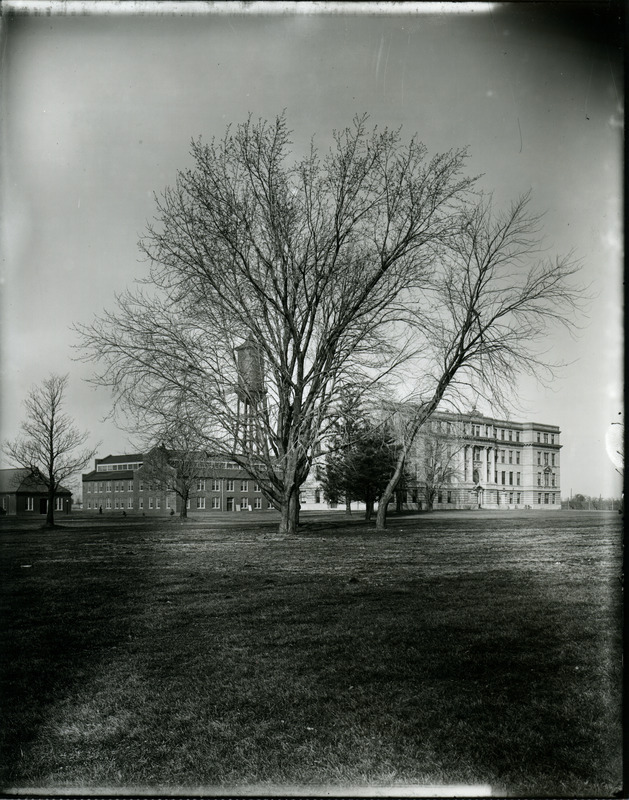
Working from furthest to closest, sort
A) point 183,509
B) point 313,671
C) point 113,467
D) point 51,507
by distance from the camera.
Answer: point 183,509 → point 113,467 → point 51,507 → point 313,671

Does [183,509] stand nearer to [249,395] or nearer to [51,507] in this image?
[249,395]

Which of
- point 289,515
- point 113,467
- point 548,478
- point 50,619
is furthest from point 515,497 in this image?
point 50,619

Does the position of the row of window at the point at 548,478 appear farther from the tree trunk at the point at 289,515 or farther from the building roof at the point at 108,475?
the building roof at the point at 108,475

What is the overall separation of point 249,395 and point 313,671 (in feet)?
19.9

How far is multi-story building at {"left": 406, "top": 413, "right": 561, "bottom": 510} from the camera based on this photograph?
21.4ft

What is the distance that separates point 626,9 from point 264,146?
4.16 m

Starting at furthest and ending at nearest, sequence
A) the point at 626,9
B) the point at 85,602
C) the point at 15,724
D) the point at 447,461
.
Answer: the point at 447,461 → the point at 85,602 → the point at 626,9 → the point at 15,724

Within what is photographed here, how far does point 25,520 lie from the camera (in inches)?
228

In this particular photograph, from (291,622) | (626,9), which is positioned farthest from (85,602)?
(626,9)

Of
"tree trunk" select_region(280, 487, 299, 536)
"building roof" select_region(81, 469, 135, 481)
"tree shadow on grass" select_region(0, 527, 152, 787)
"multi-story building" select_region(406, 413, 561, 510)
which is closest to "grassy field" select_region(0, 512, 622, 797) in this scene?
"tree shadow on grass" select_region(0, 527, 152, 787)

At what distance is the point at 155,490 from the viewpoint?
855cm

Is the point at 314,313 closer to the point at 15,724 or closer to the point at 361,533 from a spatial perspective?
the point at 361,533

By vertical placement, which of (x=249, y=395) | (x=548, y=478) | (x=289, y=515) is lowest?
(x=289, y=515)

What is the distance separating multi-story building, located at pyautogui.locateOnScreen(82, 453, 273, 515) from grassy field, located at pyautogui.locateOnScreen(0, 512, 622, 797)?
2.06 ft
